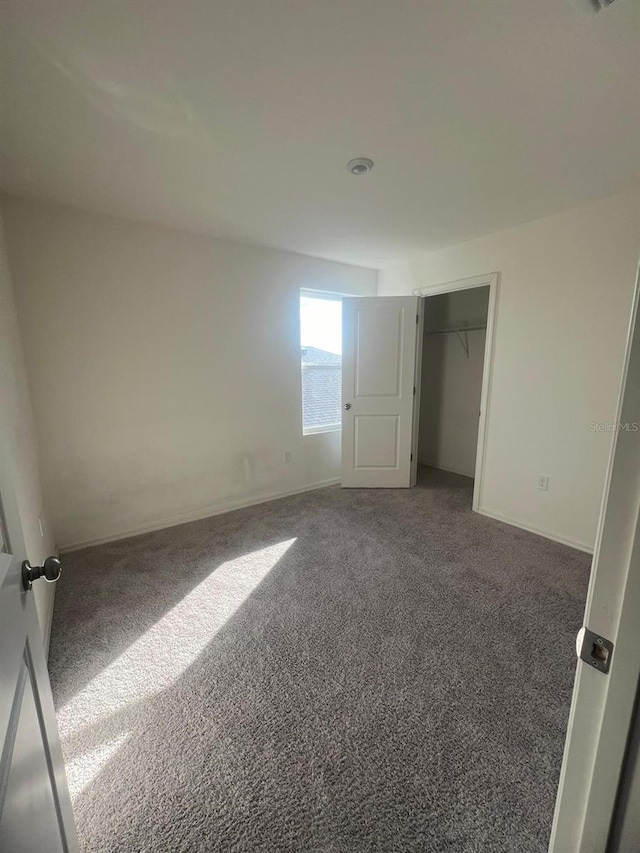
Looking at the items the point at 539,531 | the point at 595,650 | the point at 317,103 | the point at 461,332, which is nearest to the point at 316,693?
the point at 595,650

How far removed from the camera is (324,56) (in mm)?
1195

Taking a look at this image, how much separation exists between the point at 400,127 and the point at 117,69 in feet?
3.79

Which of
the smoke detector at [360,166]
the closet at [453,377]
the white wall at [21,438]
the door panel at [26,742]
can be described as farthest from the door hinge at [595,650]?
the closet at [453,377]

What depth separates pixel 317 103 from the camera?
1409mm

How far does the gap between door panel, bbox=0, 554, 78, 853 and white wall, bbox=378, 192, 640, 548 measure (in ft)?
10.0

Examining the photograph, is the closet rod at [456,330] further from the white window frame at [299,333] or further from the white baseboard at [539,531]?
the white baseboard at [539,531]

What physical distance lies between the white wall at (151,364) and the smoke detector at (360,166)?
149 cm

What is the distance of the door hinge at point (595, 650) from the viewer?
1.78 feet

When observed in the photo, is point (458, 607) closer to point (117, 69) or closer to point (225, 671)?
point (225, 671)

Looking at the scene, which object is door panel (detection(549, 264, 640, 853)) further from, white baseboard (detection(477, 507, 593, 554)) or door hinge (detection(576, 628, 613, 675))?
white baseboard (detection(477, 507, 593, 554))

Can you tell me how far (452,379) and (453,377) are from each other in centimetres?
3

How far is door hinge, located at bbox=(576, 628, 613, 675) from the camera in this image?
0.54 meters

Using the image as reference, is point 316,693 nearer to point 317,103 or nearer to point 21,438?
point 21,438

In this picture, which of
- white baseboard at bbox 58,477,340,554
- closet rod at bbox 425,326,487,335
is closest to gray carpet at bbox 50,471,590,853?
white baseboard at bbox 58,477,340,554
